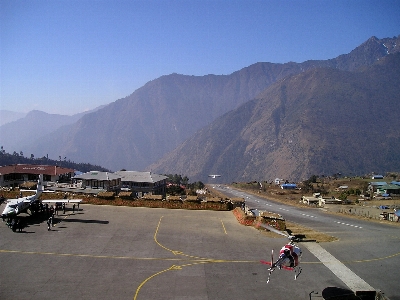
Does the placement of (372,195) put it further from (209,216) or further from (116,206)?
(116,206)

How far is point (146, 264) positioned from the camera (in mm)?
26750

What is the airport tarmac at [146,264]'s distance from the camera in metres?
22.4

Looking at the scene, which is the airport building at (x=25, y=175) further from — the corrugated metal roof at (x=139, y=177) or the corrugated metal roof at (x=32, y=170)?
the corrugated metal roof at (x=139, y=177)

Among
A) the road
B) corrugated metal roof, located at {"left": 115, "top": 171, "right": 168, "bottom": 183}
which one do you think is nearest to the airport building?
corrugated metal roof, located at {"left": 115, "top": 171, "right": 168, "bottom": 183}

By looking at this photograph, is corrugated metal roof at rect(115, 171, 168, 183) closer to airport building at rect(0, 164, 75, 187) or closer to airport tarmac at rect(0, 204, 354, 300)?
airport building at rect(0, 164, 75, 187)

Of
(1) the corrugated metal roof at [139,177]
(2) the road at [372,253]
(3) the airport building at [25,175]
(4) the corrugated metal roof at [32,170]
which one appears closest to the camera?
(2) the road at [372,253]

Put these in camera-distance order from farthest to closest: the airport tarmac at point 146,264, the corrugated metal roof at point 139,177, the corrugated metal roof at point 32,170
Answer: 1. the corrugated metal roof at point 139,177
2. the corrugated metal roof at point 32,170
3. the airport tarmac at point 146,264

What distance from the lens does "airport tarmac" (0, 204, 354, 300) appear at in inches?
880

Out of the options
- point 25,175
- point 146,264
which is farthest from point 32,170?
point 146,264

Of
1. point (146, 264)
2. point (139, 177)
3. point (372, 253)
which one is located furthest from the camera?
point (139, 177)

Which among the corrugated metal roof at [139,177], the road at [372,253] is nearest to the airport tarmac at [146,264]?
the road at [372,253]

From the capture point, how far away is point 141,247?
101 feet

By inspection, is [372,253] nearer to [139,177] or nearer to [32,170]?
[139,177]

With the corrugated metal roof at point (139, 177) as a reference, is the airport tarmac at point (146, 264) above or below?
below
